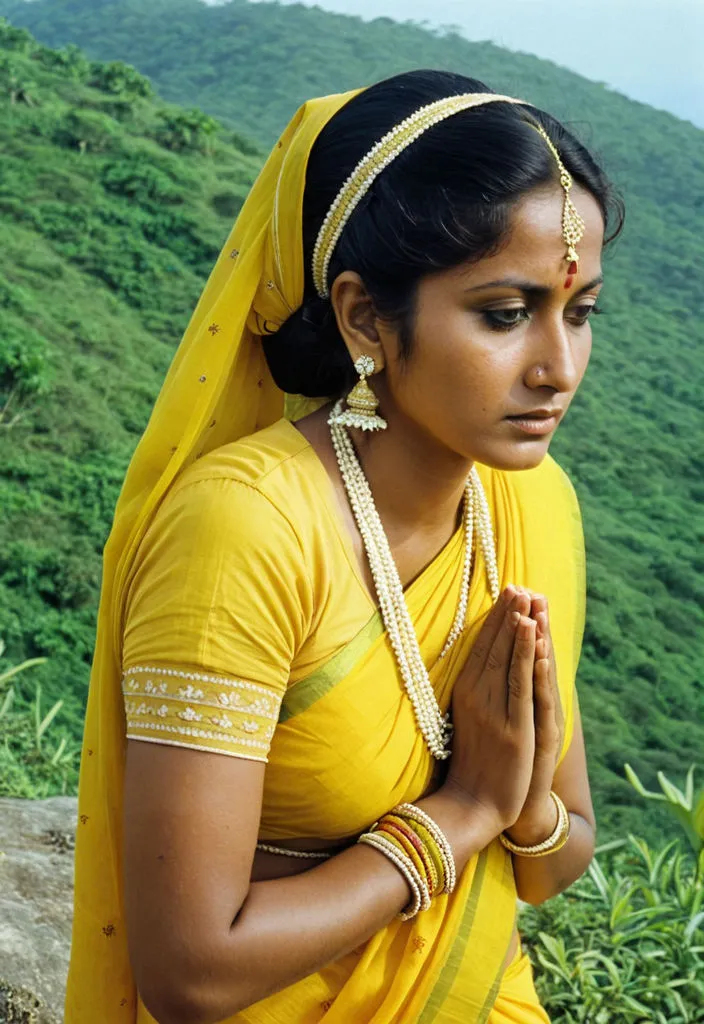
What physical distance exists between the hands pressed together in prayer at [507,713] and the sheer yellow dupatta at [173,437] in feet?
1.79

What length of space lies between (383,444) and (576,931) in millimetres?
2270

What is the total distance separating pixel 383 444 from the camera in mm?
1822

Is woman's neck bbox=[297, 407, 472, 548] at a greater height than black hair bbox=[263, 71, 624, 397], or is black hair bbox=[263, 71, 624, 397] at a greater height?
black hair bbox=[263, 71, 624, 397]

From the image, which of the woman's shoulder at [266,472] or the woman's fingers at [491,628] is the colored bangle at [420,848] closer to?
the woman's fingers at [491,628]

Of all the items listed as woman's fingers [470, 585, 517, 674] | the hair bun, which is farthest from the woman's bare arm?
the hair bun

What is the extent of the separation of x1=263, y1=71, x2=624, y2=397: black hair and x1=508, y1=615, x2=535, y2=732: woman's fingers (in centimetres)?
47

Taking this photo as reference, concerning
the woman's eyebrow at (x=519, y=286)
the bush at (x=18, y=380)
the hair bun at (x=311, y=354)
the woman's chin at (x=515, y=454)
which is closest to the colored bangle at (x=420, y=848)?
the woman's chin at (x=515, y=454)

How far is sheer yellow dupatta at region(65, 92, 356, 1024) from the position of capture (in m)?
1.78

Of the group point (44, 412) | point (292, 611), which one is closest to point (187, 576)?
point (292, 611)

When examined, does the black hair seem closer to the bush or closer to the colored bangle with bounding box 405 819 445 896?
the colored bangle with bounding box 405 819 445 896

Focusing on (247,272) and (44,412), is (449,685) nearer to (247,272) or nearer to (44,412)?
(247,272)

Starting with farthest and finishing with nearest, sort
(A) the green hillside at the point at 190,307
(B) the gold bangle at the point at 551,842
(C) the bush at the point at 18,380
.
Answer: (C) the bush at the point at 18,380, (A) the green hillside at the point at 190,307, (B) the gold bangle at the point at 551,842

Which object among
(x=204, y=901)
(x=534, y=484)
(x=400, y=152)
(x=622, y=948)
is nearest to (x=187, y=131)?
(x=622, y=948)

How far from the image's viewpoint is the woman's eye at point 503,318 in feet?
5.34
